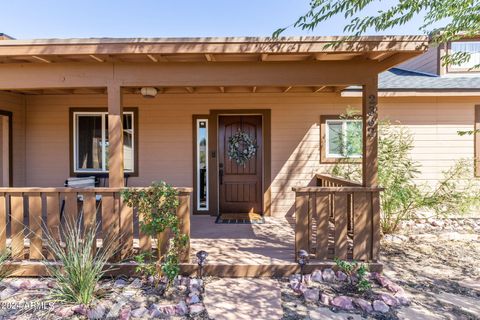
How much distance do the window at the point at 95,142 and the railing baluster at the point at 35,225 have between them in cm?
256

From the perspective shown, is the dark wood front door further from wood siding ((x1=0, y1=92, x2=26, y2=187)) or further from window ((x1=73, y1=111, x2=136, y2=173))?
wood siding ((x1=0, y1=92, x2=26, y2=187))

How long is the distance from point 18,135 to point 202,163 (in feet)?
11.4

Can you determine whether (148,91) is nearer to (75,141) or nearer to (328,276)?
(75,141)

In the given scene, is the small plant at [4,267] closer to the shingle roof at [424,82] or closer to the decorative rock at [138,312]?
the decorative rock at [138,312]

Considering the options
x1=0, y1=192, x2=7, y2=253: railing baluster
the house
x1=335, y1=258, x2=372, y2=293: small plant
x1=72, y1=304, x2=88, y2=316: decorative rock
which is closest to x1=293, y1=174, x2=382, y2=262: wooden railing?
x1=335, y1=258, x2=372, y2=293: small plant

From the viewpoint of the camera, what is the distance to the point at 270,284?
10.9 ft

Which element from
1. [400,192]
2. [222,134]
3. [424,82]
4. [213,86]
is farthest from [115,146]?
[424,82]

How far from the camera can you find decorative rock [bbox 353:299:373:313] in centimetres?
Result: 281

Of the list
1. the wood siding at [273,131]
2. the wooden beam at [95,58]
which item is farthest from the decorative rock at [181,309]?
the wood siding at [273,131]

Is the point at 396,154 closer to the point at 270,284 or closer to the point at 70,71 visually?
the point at 270,284

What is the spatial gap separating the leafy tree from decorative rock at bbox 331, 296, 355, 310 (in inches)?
104

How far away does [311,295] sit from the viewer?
304 centimetres

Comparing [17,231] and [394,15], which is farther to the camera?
[17,231]

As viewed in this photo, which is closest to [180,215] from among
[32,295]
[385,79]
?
[32,295]
